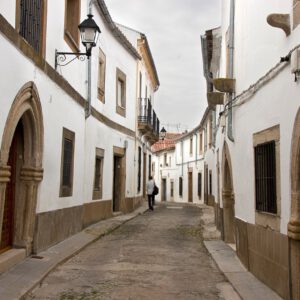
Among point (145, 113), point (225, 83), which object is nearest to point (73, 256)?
point (225, 83)

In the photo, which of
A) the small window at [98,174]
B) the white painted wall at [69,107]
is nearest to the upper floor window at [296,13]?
the white painted wall at [69,107]

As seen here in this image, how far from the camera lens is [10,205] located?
8.36 m

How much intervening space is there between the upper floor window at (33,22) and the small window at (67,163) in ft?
8.01

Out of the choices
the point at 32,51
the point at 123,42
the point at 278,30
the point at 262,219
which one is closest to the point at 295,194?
the point at 262,219

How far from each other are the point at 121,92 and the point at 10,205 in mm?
10961

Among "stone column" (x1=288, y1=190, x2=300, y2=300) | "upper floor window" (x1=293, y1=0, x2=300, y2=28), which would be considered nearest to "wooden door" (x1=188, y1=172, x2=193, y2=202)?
"stone column" (x1=288, y1=190, x2=300, y2=300)

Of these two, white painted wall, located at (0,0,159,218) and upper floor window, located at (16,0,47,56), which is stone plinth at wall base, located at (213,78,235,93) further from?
upper floor window, located at (16,0,47,56)

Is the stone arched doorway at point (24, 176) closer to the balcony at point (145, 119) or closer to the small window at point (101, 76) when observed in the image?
the small window at point (101, 76)

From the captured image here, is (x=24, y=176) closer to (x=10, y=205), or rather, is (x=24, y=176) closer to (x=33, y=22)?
(x=10, y=205)

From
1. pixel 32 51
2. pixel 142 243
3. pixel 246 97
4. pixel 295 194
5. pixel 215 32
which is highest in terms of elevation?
pixel 215 32

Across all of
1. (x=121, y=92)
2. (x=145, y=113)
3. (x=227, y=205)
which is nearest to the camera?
(x=227, y=205)

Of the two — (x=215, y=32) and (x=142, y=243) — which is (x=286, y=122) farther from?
(x=215, y=32)

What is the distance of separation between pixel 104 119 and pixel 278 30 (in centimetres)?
972

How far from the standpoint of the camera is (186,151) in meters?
37.7
